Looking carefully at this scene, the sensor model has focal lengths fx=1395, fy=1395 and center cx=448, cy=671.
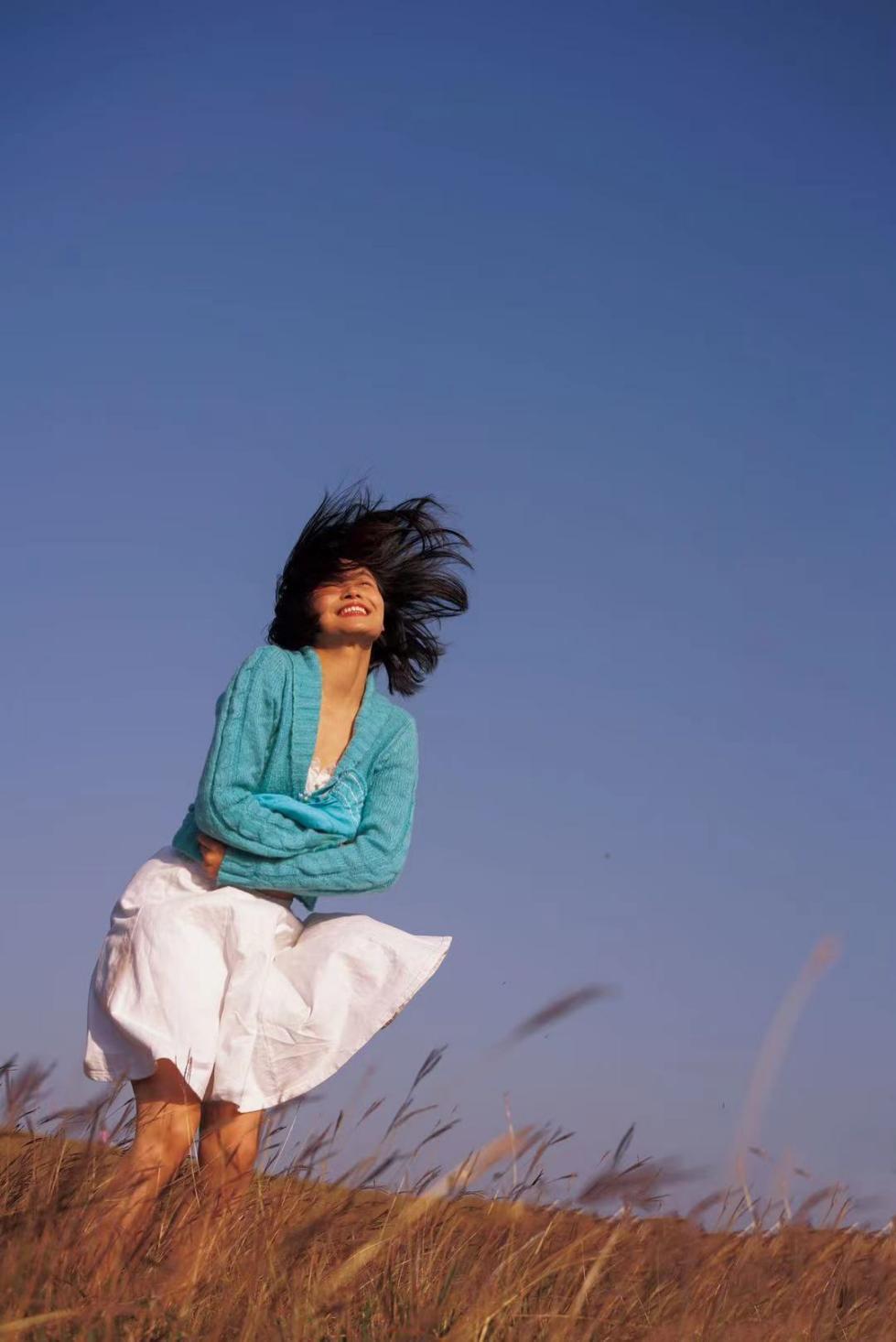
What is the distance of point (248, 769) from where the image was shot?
14.5 feet

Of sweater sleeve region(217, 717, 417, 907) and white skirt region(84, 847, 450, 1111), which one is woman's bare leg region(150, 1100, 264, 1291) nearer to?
white skirt region(84, 847, 450, 1111)

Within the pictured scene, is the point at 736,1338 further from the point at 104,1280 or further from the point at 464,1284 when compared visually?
the point at 104,1280

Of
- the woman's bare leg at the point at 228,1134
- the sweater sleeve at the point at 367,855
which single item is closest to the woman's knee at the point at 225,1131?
the woman's bare leg at the point at 228,1134

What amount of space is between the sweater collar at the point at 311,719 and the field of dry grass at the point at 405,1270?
134 cm

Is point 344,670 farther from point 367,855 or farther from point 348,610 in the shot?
point 367,855

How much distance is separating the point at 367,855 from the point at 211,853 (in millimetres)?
496

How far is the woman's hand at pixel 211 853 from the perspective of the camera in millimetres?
4340

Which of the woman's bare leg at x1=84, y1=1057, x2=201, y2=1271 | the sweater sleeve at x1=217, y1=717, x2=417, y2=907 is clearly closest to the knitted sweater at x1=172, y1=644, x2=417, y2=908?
the sweater sleeve at x1=217, y1=717, x2=417, y2=907

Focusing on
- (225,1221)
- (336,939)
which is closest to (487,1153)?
(225,1221)

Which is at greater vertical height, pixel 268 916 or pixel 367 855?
pixel 367 855

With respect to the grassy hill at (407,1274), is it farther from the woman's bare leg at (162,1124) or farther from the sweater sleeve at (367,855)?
the sweater sleeve at (367,855)

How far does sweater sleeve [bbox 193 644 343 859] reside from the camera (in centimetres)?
429

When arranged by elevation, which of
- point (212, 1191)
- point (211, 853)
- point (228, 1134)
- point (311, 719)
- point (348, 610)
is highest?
point (348, 610)

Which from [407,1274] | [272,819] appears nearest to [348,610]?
[272,819]
